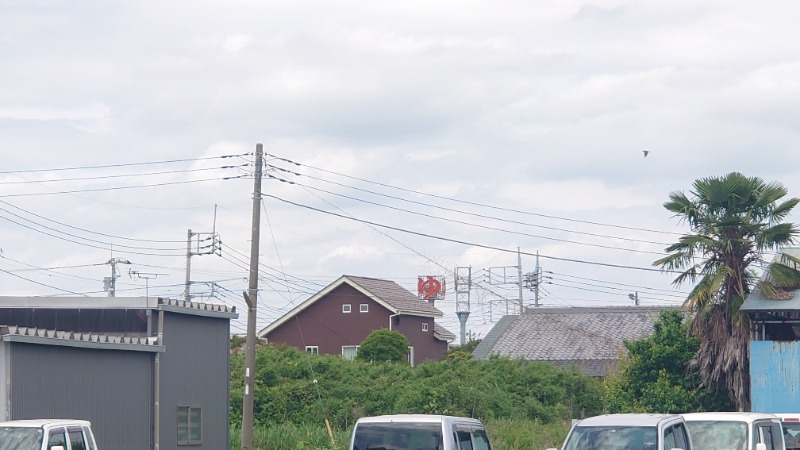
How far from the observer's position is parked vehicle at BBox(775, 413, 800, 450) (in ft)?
67.2

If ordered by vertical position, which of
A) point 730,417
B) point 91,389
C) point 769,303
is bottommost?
point 730,417

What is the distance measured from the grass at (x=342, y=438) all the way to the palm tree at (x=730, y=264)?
4.98 metres

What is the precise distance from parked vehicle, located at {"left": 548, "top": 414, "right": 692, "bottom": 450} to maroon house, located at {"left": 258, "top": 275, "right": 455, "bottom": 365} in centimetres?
4625

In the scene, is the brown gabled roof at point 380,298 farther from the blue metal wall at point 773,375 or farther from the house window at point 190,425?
the house window at point 190,425

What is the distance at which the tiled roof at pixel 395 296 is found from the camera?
64.2 meters

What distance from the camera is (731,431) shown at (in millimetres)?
17406

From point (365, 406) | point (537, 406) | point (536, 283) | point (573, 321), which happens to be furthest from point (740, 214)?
point (536, 283)

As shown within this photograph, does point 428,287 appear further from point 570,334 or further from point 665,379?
point 665,379

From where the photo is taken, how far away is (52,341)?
70.5 feet

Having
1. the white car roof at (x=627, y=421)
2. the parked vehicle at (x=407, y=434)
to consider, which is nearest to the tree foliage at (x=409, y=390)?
the parked vehicle at (x=407, y=434)

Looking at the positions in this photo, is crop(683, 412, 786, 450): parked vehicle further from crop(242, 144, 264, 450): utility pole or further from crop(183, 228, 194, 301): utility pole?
crop(183, 228, 194, 301): utility pole

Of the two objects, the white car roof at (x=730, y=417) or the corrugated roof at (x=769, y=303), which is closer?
the white car roof at (x=730, y=417)

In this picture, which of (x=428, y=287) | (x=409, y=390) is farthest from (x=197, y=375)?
(x=428, y=287)

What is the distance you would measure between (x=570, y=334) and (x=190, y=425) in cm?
3384
